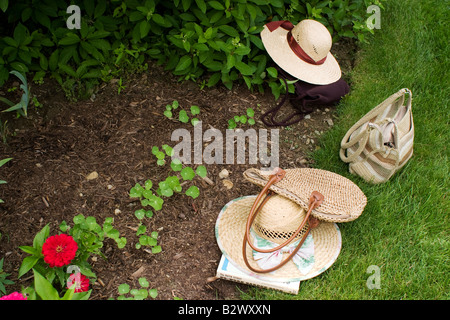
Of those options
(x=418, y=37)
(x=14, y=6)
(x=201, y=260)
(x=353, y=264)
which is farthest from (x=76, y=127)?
(x=418, y=37)

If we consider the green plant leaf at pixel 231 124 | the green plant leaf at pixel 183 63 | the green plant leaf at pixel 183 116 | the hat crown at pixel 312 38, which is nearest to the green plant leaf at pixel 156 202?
the green plant leaf at pixel 183 116

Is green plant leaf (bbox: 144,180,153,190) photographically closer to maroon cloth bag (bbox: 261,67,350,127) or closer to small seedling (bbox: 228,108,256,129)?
small seedling (bbox: 228,108,256,129)

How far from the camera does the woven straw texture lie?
91.5 inches

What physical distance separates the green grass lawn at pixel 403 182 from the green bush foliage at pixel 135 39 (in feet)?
2.37

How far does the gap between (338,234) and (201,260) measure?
2.56 feet

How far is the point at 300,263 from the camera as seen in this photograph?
7.76 ft

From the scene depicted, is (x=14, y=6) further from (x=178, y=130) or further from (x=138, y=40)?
(x=178, y=130)

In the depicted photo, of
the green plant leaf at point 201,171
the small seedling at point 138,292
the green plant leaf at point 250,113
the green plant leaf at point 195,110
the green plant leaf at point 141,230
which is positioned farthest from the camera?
the green plant leaf at point 250,113

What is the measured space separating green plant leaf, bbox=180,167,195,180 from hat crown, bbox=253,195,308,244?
49cm

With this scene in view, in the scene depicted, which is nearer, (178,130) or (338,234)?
(338,234)

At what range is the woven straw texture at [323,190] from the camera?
2324mm

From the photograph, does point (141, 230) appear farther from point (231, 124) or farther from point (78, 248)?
point (231, 124)

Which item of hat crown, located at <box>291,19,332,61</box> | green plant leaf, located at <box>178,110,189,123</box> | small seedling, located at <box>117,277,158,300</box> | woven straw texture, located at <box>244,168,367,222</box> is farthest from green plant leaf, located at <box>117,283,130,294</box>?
hat crown, located at <box>291,19,332,61</box>

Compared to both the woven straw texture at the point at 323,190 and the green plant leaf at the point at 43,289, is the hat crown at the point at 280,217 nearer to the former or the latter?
the woven straw texture at the point at 323,190
